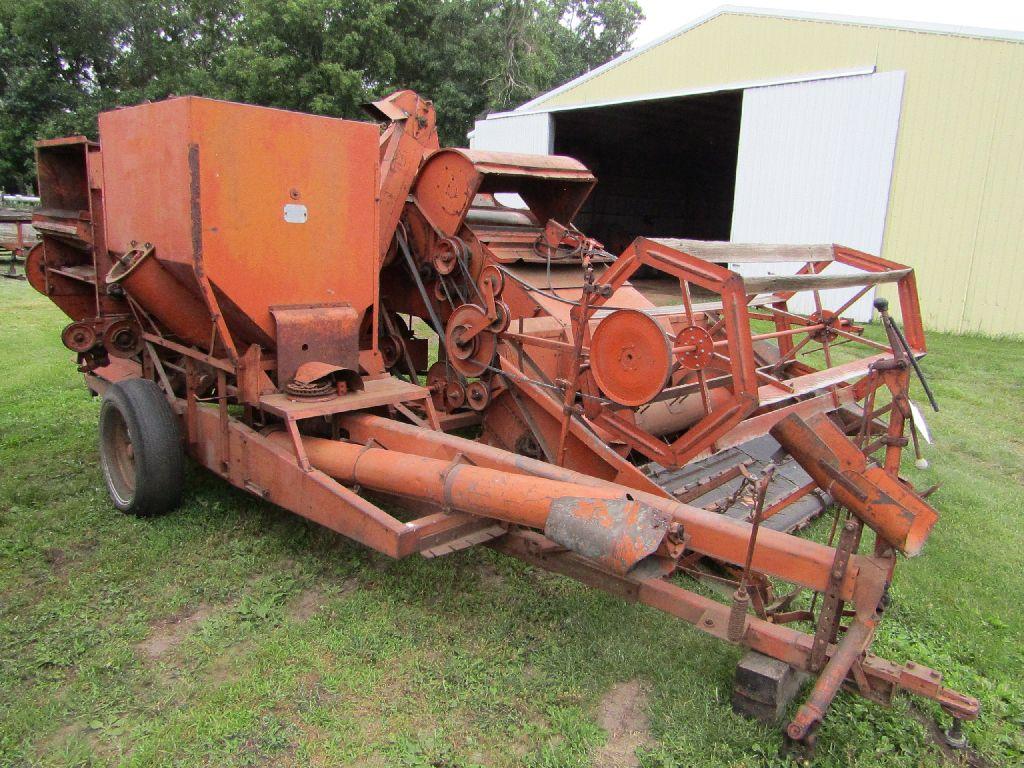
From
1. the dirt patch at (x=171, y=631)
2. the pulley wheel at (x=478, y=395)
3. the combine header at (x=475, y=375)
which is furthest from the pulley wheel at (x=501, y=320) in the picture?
the dirt patch at (x=171, y=631)

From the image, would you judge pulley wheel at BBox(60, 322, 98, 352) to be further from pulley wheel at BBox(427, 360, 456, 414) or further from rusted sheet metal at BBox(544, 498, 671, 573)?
rusted sheet metal at BBox(544, 498, 671, 573)

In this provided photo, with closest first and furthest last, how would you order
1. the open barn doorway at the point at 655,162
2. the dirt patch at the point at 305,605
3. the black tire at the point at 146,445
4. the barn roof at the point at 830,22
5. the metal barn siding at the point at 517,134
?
the dirt patch at the point at 305,605 → the black tire at the point at 146,445 → the barn roof at the point at 830,22 → the metal barn siding at the point at 517,134 → the open barn doorway at the point at 655,162

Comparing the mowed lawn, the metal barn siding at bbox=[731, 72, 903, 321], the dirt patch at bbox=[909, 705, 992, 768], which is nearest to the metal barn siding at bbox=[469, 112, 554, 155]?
the metal barn siding at bbox=[731, 72, 903, 321]

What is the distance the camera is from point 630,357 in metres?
3.35

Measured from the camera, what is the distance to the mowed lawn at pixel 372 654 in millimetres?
2752

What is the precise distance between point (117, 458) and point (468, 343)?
2272 mm

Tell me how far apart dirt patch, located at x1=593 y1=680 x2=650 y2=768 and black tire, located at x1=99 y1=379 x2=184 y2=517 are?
2.73m

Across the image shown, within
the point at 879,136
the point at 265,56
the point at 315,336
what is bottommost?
the point at 315,336

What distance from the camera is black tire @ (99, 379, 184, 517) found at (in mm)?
4180

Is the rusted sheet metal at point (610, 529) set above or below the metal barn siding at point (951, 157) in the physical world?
below

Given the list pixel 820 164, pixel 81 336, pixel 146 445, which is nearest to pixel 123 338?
pixel 81 336

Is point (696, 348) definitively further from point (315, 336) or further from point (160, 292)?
point (160, 292)

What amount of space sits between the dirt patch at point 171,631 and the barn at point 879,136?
11932mm

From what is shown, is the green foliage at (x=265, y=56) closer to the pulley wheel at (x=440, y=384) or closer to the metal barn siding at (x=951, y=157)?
the metal barn siding at (x=951, y=157)
